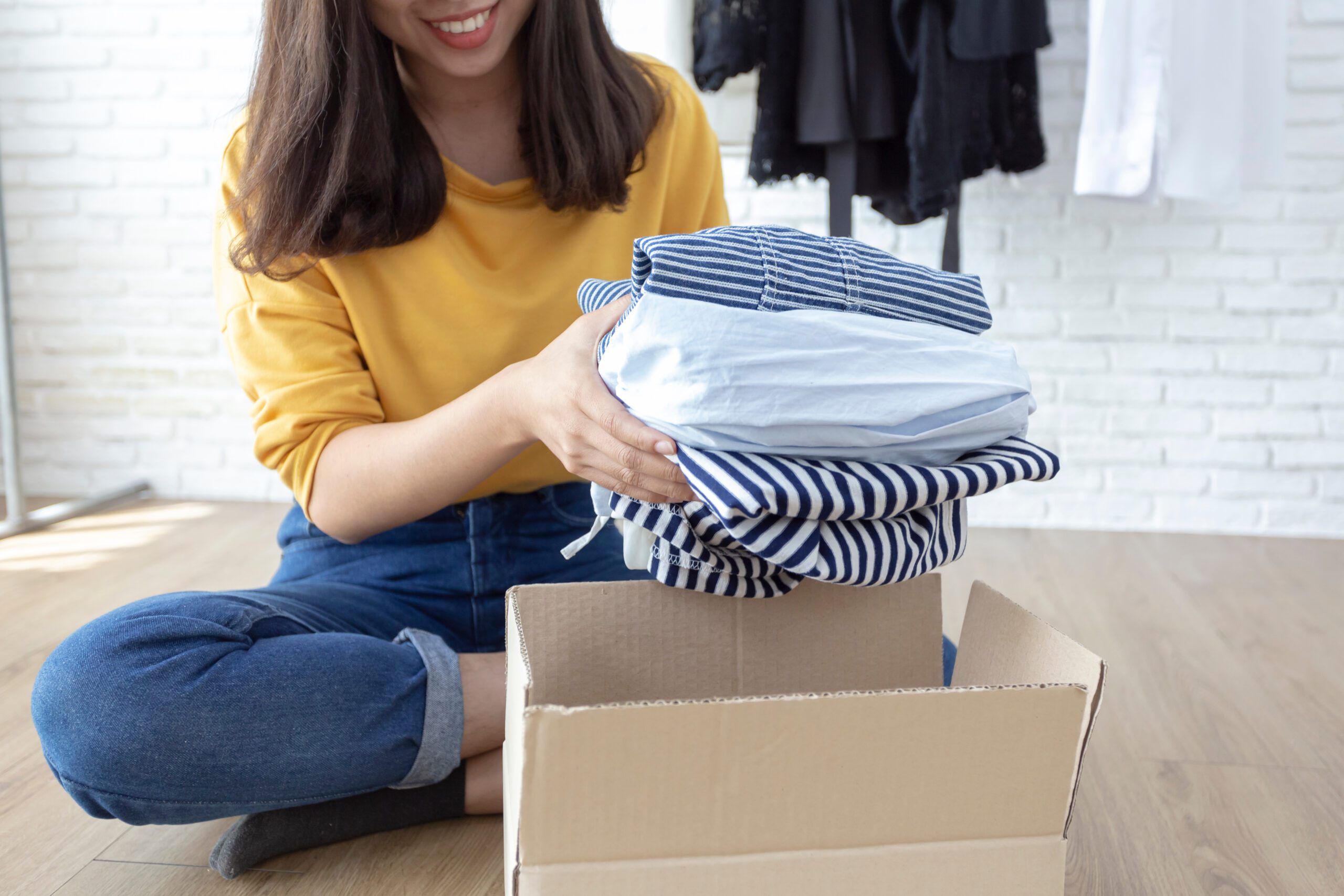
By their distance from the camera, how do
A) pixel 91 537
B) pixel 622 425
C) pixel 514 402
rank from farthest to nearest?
pixel 91 537
pixel 514 402
pixel 622 425

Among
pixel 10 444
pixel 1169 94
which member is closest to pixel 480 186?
pixel 1169 94

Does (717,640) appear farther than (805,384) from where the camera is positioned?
Yes

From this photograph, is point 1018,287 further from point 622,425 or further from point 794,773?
point 794,773

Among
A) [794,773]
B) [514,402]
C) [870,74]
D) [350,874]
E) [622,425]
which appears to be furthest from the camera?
[870,74]

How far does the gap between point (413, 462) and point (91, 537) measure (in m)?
1.37

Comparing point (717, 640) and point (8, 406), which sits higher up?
point (717, 640)

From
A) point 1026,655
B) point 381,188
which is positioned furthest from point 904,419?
point 381,188

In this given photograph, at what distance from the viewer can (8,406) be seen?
76.2 inches

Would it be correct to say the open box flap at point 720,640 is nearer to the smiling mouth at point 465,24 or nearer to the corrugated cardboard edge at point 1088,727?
the corrugated cardboard edge at point 1088,727

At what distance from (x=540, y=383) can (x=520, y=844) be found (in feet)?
0.97

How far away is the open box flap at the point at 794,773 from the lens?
467 mm

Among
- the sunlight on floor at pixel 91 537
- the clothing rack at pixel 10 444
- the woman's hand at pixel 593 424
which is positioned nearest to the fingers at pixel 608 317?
the woman's hand at pixel 593 424

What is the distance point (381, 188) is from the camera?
89 cm

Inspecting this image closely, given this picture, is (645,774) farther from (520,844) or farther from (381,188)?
(381,188)
